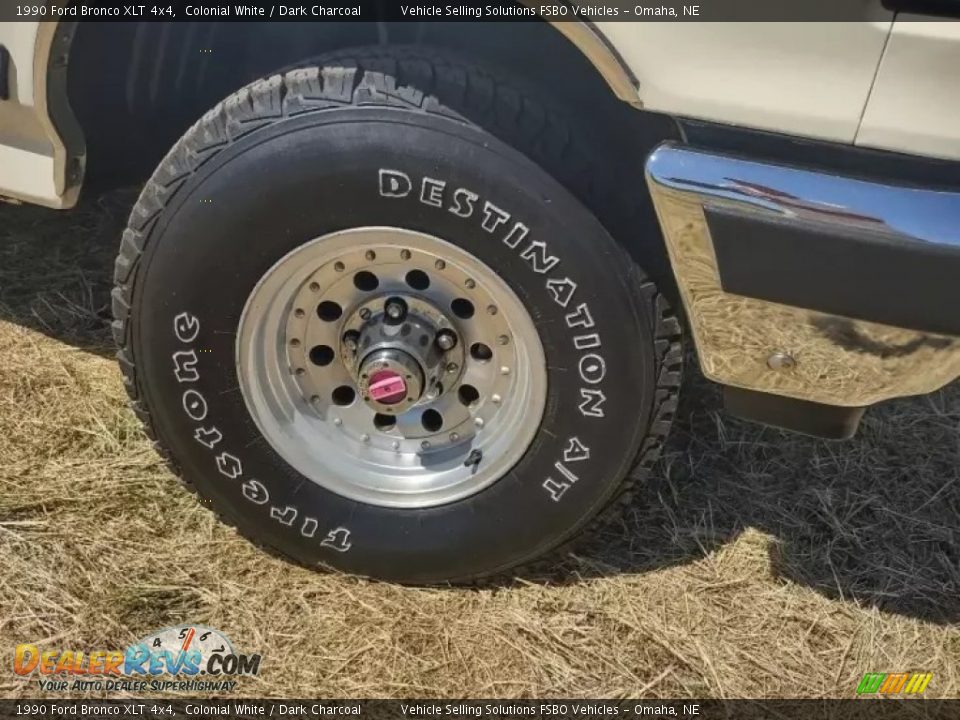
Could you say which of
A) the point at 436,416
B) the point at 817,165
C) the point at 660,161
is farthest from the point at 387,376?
the point at 817,165

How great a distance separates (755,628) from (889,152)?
3.80 feet

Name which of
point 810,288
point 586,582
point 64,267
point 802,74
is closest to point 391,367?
point 586,582

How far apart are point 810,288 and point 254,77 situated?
1518 mm

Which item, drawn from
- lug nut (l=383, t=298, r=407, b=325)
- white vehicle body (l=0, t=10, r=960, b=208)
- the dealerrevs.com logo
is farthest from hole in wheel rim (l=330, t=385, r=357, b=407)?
white vehicle body (l=0, t=10, r=960, b=208)

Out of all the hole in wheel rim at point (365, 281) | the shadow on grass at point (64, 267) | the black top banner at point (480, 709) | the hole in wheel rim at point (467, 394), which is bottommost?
the black top banner at point (480, 709)

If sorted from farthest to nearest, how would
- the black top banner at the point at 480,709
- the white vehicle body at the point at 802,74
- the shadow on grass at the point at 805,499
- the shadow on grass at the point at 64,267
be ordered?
the shadow on grass at the point at 64,267 < the shadow on grass at the point at 805,499 < the black top banner at the point at 480,709 < the white vehicle body at the point at 802,74

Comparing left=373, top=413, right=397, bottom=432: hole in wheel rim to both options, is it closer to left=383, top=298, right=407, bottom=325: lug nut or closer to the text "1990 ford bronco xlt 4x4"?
the text "1990 ford bronco xlt 4x4"

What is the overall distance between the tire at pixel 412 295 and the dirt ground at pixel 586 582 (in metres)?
0.16

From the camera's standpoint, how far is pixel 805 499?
8.79ft

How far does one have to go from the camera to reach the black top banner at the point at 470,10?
1563mm

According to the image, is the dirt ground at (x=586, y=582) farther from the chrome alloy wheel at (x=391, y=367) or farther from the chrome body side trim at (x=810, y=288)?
the chrome body side trim at (x=810, y=288)

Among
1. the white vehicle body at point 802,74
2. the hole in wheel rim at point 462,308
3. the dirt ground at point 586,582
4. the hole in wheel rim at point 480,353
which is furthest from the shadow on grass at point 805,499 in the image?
the white vehicle body at point 802,74

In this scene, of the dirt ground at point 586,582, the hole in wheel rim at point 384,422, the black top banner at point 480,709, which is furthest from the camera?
the hole in wheel rim at point 384,422

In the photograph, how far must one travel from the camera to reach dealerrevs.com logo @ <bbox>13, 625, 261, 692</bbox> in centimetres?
210
